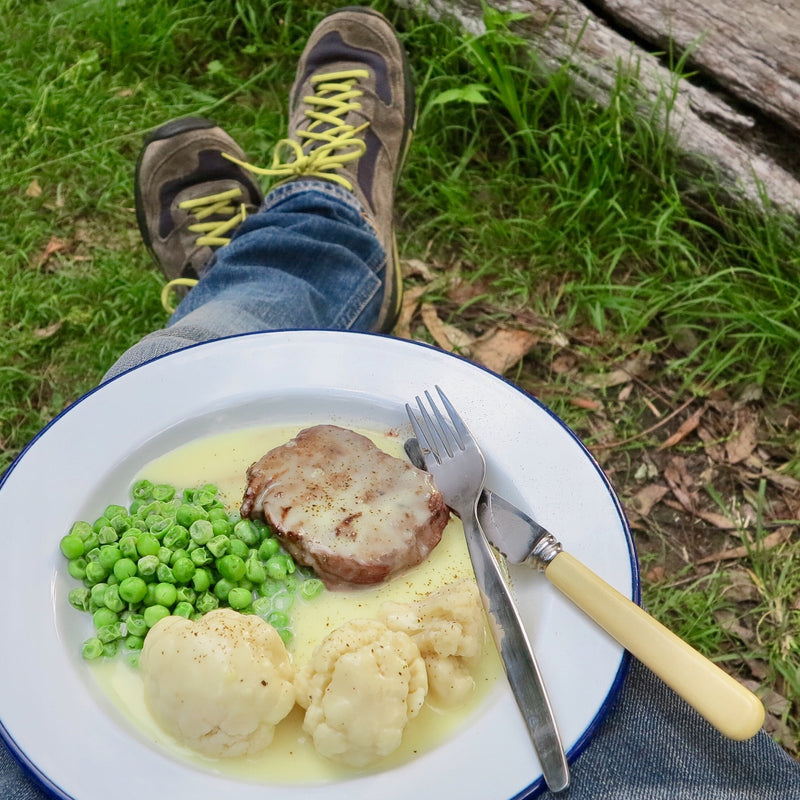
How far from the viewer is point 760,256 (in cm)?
329

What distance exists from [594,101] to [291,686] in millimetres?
2818

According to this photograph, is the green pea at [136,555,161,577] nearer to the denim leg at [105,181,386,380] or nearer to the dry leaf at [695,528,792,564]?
the denim leg at [105,181,386,380]

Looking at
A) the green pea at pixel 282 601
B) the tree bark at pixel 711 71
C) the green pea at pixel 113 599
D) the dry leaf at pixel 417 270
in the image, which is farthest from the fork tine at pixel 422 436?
the tree bark at pixel 711 71

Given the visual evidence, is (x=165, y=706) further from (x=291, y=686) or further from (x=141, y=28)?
(x=141, y=28)

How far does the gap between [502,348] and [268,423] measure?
1.35m

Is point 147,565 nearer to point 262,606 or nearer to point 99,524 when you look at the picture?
point 99,524

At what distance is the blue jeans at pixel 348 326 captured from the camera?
72.4 inches

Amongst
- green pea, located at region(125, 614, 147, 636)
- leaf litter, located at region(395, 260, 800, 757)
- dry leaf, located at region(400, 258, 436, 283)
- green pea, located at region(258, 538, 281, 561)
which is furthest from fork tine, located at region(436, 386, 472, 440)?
dry leaf, located at region(400, 258, 436, 283)

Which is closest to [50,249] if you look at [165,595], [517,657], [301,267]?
[301,267]

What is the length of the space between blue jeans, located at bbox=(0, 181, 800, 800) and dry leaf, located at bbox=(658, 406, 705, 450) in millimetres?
1174

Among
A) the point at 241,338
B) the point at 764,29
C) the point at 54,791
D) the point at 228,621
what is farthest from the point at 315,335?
the point at 764,29

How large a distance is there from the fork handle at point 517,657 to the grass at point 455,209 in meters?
1.03

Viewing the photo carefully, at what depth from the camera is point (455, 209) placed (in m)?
3.65

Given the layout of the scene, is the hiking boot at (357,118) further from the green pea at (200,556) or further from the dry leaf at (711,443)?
the green pea at (200,556)
